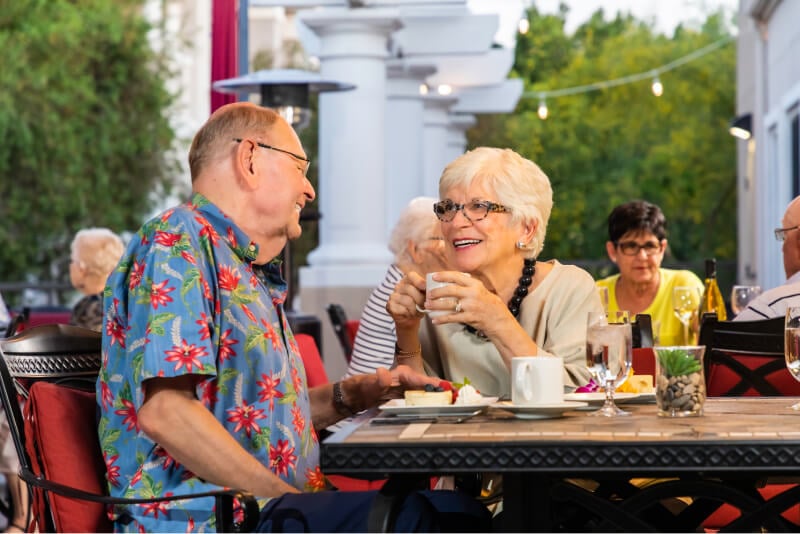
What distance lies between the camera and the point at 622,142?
41688 mm

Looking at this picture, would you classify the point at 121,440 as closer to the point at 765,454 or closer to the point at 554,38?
the point at 765,454

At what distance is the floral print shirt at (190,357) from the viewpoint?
2.22 metres

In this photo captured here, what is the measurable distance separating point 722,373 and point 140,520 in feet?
5.48

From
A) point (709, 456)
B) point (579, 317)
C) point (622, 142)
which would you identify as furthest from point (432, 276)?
point (622, 142)

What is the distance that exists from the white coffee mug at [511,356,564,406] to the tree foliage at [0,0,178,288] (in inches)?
793

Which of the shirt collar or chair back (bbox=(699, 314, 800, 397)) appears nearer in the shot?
the shirt collar

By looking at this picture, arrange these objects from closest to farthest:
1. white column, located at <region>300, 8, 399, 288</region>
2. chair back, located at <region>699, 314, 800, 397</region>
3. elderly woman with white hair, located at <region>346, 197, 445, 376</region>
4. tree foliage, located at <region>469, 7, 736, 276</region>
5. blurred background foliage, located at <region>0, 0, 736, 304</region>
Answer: chair back, located at <region>699, 314, 800, 397</region>, elderly woman with white hair, located at <region>346, 197, 445, 376</region>, white column, located at <region>300, 8, 399, 288</region>, blurred background foliage, located at <region>0, 0, 736, 304</region>, tree foliage, located at <region>469, 7, 736, 276</region>

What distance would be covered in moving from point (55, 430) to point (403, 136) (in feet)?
30.5

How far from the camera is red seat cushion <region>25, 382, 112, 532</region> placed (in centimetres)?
235

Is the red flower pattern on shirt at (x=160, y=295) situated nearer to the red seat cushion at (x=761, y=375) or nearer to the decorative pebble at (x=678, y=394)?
the decorative pebble at (x=678, y=394)

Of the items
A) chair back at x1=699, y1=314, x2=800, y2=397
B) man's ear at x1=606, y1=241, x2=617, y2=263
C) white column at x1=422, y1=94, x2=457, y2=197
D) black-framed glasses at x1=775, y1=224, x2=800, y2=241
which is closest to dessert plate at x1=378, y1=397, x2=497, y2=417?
chair back at x1=699, y1=314, x2=800, y2=397

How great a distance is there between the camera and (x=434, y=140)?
14.6 metres

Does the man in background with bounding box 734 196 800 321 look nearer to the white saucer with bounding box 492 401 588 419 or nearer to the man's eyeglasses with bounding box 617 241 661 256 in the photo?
the man's eyeglasses with bounding box 617 241 661 256

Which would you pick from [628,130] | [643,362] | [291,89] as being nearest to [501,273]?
[643,362]
